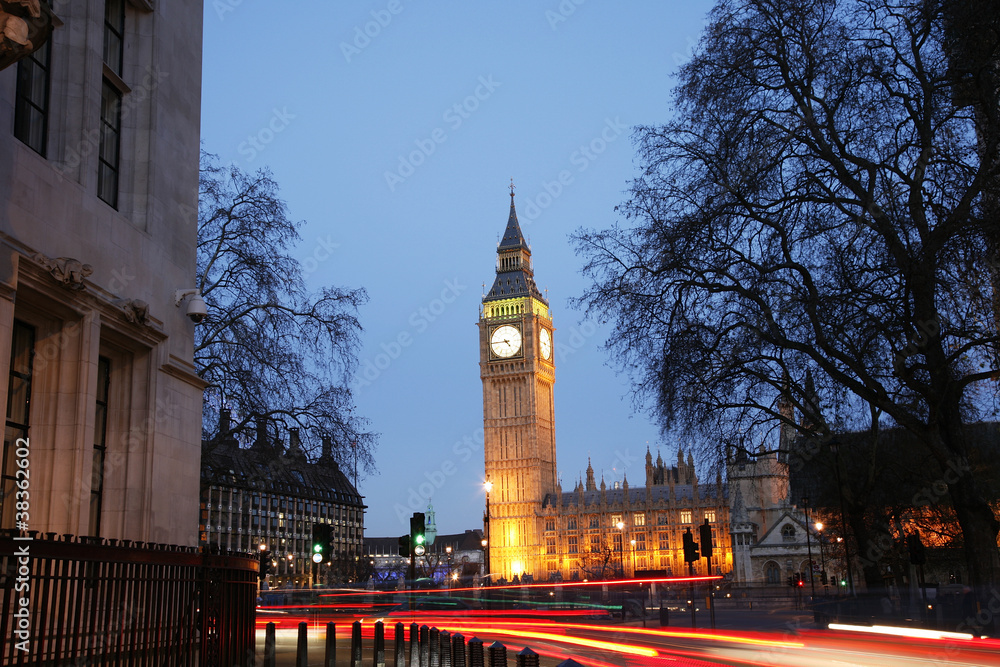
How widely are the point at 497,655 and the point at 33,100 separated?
10.1m

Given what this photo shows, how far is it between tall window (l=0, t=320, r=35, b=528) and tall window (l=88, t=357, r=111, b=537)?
5.29 ft

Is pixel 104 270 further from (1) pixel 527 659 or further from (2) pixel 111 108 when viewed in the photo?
(1) pixel 527 659

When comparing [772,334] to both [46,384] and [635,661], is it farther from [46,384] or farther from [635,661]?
[46,384]

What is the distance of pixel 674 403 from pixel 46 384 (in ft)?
41.5

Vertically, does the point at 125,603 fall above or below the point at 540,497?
below

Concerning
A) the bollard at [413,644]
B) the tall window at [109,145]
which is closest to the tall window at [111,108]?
the tall window at [109,145]

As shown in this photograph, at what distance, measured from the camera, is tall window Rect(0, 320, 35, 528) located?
1205 centimetres

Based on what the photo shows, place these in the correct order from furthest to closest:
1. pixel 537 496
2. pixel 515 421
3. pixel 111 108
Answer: pixel 515 421
pixel 537 496
pixel 111 108

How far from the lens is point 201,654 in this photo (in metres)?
9.83

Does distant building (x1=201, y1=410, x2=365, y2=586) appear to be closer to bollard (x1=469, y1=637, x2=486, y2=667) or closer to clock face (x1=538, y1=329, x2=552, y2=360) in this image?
clock face (x1=538, y1=329, x2=552, y2=360)

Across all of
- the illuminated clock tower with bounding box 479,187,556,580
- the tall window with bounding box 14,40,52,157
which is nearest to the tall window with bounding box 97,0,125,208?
the tall window with bounding box 14,40,52,157

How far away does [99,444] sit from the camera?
591 inches

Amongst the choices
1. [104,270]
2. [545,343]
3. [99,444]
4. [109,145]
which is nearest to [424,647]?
[99,444]

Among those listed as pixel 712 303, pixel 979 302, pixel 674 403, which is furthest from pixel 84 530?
pixel 979 302
